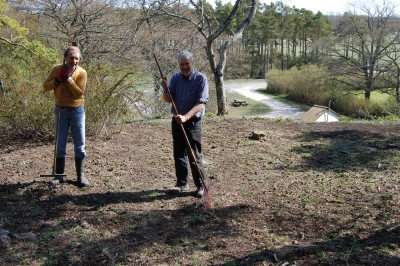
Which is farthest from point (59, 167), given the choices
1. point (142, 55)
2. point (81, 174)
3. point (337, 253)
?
point (142, 55)

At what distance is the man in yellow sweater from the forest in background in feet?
7.07

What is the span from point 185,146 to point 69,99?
146 centimetres

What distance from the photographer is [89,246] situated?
3.27 meters

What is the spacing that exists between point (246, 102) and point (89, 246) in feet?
112

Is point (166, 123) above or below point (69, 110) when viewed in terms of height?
below

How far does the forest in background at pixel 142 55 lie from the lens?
659cm

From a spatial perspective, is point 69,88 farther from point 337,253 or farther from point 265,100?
point 265,100

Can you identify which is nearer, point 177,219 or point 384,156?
point 177,219

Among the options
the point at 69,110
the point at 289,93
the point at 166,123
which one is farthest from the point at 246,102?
the point at 69,110

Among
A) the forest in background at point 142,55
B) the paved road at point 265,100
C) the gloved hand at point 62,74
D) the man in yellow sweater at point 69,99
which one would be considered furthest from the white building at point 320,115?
the gloved hand at point 62,74

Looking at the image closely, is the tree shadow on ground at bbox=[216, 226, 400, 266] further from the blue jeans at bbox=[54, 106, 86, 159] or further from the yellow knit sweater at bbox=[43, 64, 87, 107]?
the yellow knit sweater at bbox=[43, 64, 87, 107]

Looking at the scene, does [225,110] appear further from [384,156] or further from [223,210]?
[223,210]

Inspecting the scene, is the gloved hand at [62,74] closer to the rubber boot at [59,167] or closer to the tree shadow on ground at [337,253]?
the rubber boot at [59,167]

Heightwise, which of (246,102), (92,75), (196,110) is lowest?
(246,102)
